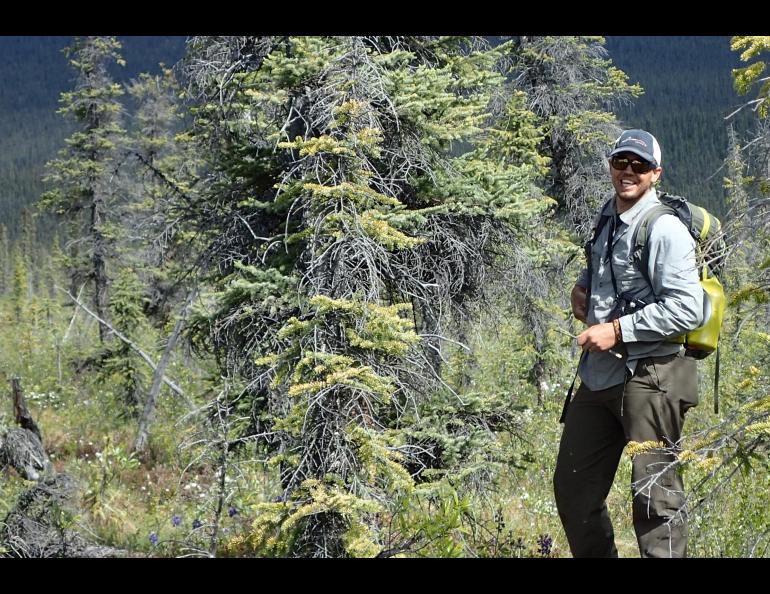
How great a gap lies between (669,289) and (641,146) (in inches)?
28.4

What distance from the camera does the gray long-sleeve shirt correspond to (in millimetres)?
3385

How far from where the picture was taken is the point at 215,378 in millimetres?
8594

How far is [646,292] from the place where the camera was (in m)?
3.60

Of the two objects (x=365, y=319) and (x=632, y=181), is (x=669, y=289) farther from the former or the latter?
(x=365, y=319)

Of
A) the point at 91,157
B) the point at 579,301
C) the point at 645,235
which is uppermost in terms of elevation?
the point at 91,157

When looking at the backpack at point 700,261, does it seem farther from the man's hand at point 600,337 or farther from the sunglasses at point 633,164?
the man's hand at point 600,337

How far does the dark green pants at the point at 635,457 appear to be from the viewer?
11.2 ft

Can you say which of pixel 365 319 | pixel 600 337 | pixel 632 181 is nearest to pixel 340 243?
pixel 365 319

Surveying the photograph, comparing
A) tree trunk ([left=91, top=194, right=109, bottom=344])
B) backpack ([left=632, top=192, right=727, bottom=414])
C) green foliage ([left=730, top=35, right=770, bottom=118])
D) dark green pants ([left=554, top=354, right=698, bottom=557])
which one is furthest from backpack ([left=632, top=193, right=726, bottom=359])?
tree trunk ([left=91, top=194, right=109, bottom=344])

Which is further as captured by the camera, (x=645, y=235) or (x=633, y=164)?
(x=633, y=164)

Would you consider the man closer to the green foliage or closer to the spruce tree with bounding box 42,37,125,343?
the green foliage
